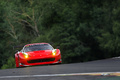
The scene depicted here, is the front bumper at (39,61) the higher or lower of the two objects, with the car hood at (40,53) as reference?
lower

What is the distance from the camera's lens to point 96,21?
52.9m

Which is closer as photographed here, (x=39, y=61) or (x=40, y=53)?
(x=39, y=61)

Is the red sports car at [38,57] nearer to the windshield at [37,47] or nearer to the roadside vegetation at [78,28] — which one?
the windshield at [37,47]

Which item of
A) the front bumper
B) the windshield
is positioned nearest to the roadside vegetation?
the windshield

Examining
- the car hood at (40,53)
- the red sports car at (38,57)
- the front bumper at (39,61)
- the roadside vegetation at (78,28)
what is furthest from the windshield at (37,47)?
the roadside vegetation at (78,28)

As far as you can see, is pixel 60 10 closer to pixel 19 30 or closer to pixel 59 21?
pixel 59 21

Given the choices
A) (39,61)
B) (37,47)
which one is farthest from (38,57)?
(37,47)

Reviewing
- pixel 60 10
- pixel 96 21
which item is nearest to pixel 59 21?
pixel 60 10

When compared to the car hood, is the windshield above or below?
above

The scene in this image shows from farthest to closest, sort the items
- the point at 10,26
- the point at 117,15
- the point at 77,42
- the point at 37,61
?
the point at 10,26
the point at 77,42
the point at 117,15
the point at 37,61

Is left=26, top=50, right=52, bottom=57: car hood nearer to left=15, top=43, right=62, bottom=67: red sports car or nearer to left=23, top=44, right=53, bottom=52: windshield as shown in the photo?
left=15, top=43, right=62, bottom=67: red sports car

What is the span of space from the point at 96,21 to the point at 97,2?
2.85 metres

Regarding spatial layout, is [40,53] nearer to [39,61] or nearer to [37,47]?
[39,61]

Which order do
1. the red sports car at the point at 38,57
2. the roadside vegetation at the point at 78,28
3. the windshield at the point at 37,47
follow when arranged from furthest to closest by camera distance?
the roadside vegetation at the point at 78,28, the windshield at the point at 37,47, the red sports car at the point at 38,57
